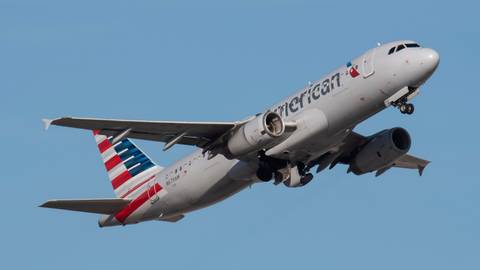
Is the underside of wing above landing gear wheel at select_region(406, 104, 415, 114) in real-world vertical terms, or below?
below

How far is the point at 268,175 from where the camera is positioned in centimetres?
5034

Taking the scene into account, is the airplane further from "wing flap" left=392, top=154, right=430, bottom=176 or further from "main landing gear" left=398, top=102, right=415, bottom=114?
"wing flap" left=392, top=154, right=430, bottom=176

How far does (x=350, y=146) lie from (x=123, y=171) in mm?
12300

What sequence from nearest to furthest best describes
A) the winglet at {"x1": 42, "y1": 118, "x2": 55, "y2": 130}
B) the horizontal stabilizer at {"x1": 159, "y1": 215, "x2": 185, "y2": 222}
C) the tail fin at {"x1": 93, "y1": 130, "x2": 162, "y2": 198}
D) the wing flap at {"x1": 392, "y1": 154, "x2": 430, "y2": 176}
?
the winglet at {"x1": 42, "y1": 118, "x2": 55, "y2": 130}, the horizontal stabilizer at {"x1": 159, "y1": 215, "x2": 185, "y2": 222}, the tail fin at {"x1": 93, "y1": 130, "x2": 162, "y2": 198}, the wing flap at {"x1": 392, "y1": 154, "x2": 430, "y2": 176}

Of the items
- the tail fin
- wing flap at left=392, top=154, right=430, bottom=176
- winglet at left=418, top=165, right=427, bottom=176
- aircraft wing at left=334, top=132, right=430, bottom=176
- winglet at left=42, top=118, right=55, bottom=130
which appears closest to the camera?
winglet at left=42, top=118, right=55, bottom=130

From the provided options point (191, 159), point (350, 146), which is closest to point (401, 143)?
point (350, 146)

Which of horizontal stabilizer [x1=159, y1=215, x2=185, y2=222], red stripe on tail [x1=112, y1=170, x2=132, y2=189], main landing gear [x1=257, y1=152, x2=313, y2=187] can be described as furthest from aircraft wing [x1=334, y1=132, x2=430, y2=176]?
red stripe on tail [x1=112, y1=170, x2=132, y2=189]

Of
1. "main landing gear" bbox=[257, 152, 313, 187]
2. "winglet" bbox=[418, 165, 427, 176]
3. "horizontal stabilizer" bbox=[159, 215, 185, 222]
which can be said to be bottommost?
"horizontal stabilizer" bbox=[159, 215, 185, 222]

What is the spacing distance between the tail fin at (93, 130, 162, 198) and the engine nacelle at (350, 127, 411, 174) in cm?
1057

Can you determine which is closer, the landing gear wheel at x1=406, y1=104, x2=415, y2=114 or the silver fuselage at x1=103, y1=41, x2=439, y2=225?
the silver fuselage at x1=103, y1=41, x2=439, y2=225

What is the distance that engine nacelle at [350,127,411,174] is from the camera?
53344mm

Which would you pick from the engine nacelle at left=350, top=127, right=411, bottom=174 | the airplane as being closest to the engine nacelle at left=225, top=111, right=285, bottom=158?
the airplane

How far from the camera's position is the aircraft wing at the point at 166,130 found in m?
47.2

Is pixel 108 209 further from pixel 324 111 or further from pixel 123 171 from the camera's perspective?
pixel 324 111
